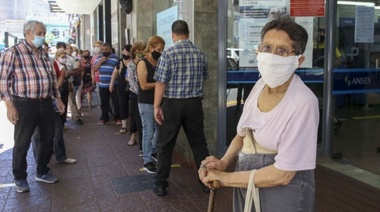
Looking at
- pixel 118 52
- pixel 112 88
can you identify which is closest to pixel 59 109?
pixel 112 88

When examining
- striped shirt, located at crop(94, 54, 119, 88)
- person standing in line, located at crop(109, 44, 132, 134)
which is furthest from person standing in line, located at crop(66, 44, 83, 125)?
person standing in line, located at crop(109, 44, 132, 134)

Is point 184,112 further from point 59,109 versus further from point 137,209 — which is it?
point 59,109

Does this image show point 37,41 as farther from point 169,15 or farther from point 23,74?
point 169,15

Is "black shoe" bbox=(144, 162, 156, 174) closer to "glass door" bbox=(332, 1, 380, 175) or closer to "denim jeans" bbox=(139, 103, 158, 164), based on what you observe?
"denim jeans" bbox=(139, 103, 158, 164)

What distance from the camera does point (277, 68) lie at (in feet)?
5.42

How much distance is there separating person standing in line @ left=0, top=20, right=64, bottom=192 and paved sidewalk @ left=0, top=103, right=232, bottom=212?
0.32m

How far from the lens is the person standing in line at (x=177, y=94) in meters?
3.88

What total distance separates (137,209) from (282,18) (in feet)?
8.63

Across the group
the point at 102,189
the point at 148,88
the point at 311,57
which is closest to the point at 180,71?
the point at 148,88

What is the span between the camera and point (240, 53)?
5078 mm

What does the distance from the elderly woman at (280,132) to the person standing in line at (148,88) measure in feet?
9.51

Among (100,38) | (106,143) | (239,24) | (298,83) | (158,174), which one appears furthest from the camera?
(100,38)

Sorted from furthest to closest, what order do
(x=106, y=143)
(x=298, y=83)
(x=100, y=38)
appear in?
(x=100, y=38)
(x=106, y=143)
(x=298, y=83)

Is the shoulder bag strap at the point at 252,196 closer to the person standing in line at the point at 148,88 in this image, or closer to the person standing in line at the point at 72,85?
the person standing in line at the point at 148,88
